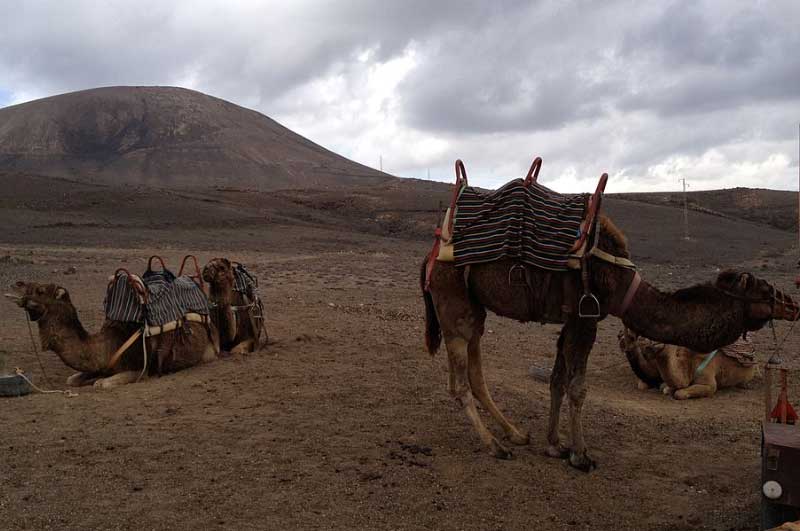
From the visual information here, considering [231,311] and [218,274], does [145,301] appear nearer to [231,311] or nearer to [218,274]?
[218,274]

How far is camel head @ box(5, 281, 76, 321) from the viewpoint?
8375 millimetres

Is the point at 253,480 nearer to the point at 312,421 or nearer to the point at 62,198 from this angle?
the point at 312,421

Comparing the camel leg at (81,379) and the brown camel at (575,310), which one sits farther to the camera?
the camel leg at (81,379)

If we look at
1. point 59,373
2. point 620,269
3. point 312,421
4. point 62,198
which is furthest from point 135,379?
point 62,198

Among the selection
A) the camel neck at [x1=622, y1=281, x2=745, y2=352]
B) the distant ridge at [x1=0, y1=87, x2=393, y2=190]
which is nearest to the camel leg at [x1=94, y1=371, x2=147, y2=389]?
the camel neck at [x1=622, y1=281, x2=745, y2=352]

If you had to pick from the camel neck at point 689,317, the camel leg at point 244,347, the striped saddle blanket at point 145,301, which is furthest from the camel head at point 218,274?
the camel neck at point 689,317

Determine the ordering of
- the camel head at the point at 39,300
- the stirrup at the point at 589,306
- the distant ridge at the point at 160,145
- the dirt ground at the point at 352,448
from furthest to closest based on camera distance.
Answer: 1. the distant ridge at the point at 160,145
2. the camel head at the point at 39,300
3. the stirrup at the point at 589,306
4. the dirt ground at the point at 352,448

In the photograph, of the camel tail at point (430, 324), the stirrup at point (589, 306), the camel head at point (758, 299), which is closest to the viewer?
the camel head at point (758, 299)

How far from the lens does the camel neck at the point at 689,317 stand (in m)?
5.31

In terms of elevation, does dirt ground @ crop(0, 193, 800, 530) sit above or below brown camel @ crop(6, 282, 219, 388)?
below

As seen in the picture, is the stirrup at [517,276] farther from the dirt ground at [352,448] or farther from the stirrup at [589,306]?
the dirt ground at [352,448]

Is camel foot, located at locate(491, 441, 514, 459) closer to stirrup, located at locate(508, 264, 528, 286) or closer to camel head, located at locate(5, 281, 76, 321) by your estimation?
stirrup, located at locate(508, 264, 528, 286)

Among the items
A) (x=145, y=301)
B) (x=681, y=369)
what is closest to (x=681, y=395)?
(x=681, y=369)

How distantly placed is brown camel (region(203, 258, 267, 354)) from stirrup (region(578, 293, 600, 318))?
558cm
